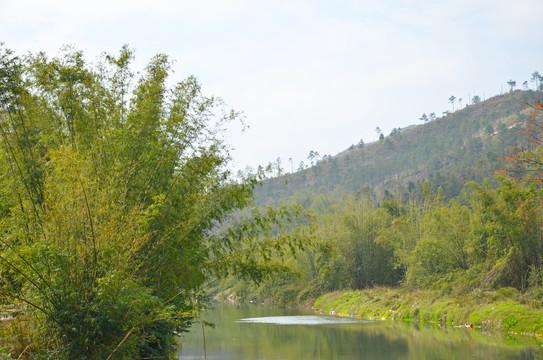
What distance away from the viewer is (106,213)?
8547 millimetres

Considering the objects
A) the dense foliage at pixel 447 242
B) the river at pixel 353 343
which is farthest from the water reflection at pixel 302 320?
the dense foliage at pixel 447 242

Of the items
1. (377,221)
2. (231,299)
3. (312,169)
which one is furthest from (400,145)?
(377,221)

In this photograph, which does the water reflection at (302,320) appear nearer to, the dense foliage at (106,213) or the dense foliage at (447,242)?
the dense foliage at (447,242)

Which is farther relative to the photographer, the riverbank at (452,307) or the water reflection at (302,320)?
the water reflection at (302,320)

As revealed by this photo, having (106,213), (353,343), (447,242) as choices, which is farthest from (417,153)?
(106,213)

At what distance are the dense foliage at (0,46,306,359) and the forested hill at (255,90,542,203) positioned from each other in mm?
101216

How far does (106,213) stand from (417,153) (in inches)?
5439

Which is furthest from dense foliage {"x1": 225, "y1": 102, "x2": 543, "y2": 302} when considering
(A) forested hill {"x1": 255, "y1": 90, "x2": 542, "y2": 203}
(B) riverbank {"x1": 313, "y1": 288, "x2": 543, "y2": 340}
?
(A) forested hill {"x1": 255, "y1": 90, "x2": 542, "y2": 203}

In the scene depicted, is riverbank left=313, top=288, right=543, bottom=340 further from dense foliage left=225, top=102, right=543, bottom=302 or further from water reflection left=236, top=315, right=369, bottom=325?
water reflection left=236, top=315, right=369, bottom=325

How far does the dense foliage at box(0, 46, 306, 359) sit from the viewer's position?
26.3 ft

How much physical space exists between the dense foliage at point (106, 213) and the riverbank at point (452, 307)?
12.8 meters

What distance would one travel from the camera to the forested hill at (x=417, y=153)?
118062 millimetres

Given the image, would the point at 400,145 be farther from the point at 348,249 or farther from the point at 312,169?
the point at 348,249

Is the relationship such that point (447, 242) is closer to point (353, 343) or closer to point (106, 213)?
point (353, 343)
